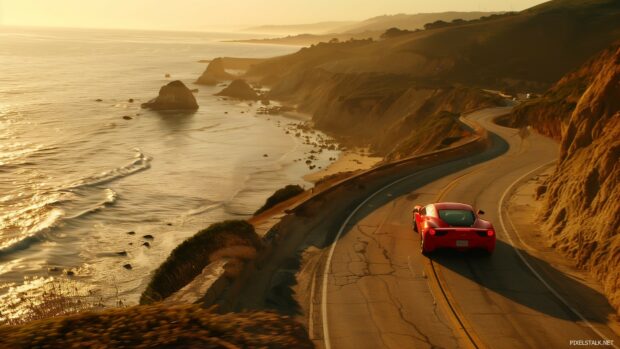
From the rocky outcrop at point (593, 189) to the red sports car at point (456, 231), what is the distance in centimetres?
290

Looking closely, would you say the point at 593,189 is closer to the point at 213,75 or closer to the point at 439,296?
the point at 439,296

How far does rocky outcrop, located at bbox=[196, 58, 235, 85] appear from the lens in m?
156

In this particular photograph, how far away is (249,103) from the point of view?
119 m

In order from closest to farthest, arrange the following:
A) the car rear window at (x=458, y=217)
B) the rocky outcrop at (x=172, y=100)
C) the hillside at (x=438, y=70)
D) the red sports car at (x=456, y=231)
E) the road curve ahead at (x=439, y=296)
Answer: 1. the road curve ahead at (x=439, y=296)
2. the red sports car at (x=456, y=231)
3. the car rear window at (x=458, y=217)
4. the hillside at (x=438, y=70)
5. the rocky outcrop at (x=172, y=100)

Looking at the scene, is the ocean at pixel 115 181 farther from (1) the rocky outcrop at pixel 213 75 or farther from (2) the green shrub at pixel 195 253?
(1) the rocky outcrop at pixel 213 75

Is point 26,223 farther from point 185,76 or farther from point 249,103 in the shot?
point 185,76

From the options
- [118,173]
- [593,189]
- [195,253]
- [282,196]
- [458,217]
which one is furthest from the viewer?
[118,173]

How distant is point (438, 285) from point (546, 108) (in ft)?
129

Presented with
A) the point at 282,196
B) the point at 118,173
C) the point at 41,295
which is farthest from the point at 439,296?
the point at 118,173

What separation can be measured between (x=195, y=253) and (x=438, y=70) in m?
105

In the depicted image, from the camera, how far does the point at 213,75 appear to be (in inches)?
6535

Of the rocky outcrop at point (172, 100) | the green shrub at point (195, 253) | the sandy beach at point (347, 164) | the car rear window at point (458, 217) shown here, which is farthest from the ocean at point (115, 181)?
the car rear window at point (458, 217)

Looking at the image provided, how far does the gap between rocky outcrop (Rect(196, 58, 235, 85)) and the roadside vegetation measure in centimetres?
14908

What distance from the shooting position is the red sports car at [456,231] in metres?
17.3
